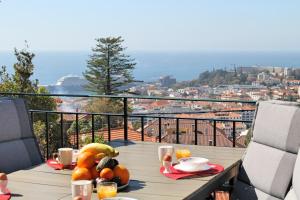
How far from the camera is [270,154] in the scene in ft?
8.11

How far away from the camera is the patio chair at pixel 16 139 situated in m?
2.79

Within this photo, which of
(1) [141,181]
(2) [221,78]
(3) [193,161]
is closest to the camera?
A: (1) [141,181]

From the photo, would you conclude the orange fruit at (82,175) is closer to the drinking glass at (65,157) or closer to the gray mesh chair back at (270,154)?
the drinking glass at (65,157)


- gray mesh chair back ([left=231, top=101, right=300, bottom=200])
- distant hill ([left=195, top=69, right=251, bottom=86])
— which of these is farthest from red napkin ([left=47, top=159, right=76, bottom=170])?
distant hill ([left=195, top=69, right=251, bottom=86])

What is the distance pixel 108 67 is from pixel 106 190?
24.1 metres

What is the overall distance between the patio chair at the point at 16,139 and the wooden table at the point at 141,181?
A: 17.2 inches

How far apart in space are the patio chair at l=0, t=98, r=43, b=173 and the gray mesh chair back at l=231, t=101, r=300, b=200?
1.24 m

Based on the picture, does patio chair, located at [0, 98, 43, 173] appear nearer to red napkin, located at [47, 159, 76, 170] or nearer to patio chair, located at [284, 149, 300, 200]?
red napkin, located at [47, 159, 76, 170]

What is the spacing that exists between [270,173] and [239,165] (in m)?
0.24

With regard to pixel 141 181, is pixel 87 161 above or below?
above

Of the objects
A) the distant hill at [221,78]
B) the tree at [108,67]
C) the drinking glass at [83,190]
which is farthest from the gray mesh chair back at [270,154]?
the distant hill at [221,78]

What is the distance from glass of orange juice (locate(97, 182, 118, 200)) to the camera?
1835mm

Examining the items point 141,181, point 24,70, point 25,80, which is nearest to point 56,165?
point 141,181

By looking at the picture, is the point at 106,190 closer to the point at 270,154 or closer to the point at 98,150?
the point at 98,150
